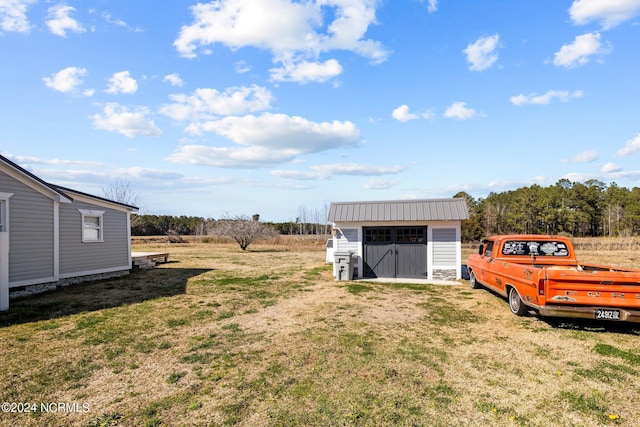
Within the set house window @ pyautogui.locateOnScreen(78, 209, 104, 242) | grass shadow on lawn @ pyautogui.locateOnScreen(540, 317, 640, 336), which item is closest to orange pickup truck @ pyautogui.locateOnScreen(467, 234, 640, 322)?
grass shadow on lawn @ pyautogui.locateOnScreen(540, 317, 640, 336)

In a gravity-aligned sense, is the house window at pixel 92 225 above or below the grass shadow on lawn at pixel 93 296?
above

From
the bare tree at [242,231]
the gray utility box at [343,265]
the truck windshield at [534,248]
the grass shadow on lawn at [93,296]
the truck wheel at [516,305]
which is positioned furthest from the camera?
the bare tree at [242,231]

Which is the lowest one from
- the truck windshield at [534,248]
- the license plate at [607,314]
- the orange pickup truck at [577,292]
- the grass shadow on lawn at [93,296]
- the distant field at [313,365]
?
the grass shadow on lawn at [93,296]

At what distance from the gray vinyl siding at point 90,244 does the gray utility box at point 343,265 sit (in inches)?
352

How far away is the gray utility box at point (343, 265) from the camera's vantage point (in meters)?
12.6

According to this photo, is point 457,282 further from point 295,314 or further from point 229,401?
point 229,401

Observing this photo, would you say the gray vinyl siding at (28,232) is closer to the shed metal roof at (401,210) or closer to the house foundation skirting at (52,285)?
the house foundation skirting at (52,285)

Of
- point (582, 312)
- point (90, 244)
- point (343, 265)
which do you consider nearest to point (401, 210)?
point (343, 265)

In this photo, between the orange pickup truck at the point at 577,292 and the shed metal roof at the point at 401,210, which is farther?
the shed metal roof at the point at 401,210

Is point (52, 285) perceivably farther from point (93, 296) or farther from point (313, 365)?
point (313, 365)

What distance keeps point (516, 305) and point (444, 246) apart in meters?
5.24

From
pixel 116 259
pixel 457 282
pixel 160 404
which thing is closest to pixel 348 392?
pixel 160 404

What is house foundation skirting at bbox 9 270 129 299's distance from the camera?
9.62 meters

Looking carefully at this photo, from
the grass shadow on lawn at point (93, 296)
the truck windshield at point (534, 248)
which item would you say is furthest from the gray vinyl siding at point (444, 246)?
the grass shadow on lawn at point (93, 296)
